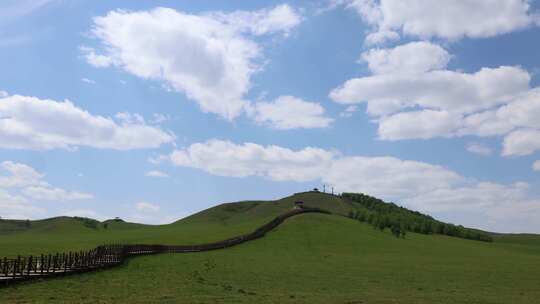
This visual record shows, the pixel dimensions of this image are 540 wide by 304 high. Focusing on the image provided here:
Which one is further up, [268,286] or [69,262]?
[69,262]

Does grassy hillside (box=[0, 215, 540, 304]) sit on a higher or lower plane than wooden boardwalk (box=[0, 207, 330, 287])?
lower

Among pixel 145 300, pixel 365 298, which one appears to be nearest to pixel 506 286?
Answer: pixel 365 298

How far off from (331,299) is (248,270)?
2281 centimetres

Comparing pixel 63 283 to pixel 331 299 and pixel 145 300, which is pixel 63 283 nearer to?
pixel 145 300

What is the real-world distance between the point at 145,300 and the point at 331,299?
1025 cm

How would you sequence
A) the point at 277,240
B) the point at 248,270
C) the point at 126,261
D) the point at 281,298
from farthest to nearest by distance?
the point at 277,240
the point at 126,261
the point at 248,270
the point at 281,298

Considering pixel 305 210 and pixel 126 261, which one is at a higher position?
pixel 305 210

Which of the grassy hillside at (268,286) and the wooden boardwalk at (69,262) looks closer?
the grassy hillside at (268,286)

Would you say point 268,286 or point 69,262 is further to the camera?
point 69,262

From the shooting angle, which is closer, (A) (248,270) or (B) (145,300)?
(B) (145,300)

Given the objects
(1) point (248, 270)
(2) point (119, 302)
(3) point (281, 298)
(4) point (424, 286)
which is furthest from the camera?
(1) point (248, 270)

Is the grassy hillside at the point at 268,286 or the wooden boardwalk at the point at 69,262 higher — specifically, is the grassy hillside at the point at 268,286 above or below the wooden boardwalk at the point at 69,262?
below

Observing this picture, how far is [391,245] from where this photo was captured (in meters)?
112

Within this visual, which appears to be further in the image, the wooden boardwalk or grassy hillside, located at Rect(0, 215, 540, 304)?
the wooden boardwalk
